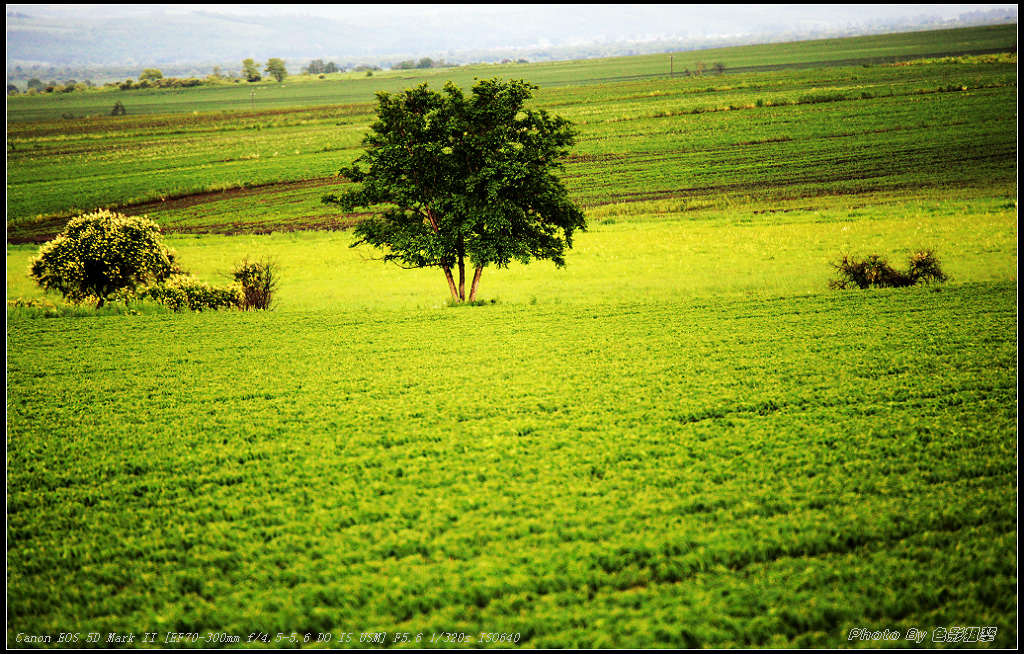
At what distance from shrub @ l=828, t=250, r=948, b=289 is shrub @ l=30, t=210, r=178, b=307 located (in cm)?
2923

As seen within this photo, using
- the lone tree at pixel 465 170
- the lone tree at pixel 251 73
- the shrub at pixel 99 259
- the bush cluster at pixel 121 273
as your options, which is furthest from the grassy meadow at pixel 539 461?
the lone tree at pixel 251 73

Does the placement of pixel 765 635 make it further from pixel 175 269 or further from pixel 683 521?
pixel 175 269

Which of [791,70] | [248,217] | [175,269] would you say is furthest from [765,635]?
[791,70]

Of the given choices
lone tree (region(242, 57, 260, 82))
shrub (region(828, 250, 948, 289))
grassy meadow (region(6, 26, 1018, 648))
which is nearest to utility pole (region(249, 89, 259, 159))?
lone tree (region(242, 57, 260, 82))

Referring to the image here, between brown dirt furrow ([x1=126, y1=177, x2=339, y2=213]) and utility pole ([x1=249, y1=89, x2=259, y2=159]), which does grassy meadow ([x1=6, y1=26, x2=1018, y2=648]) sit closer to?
brown dirt furrow ([x1=126, y1=177, x2=339, y2=213])

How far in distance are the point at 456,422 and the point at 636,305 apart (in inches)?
494

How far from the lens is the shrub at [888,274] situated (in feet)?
77.7

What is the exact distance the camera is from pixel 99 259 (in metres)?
26.0

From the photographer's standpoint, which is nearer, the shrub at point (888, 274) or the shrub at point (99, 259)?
the shrub at point (888, 274)

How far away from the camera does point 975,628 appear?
5852 mm

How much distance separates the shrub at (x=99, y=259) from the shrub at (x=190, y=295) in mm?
1384

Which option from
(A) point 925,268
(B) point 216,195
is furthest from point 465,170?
(B) point 216,195

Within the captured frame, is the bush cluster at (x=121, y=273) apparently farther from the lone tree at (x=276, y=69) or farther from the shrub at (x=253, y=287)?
the lone tree at (x=276, y=69)

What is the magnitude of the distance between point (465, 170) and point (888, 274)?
17.3m
